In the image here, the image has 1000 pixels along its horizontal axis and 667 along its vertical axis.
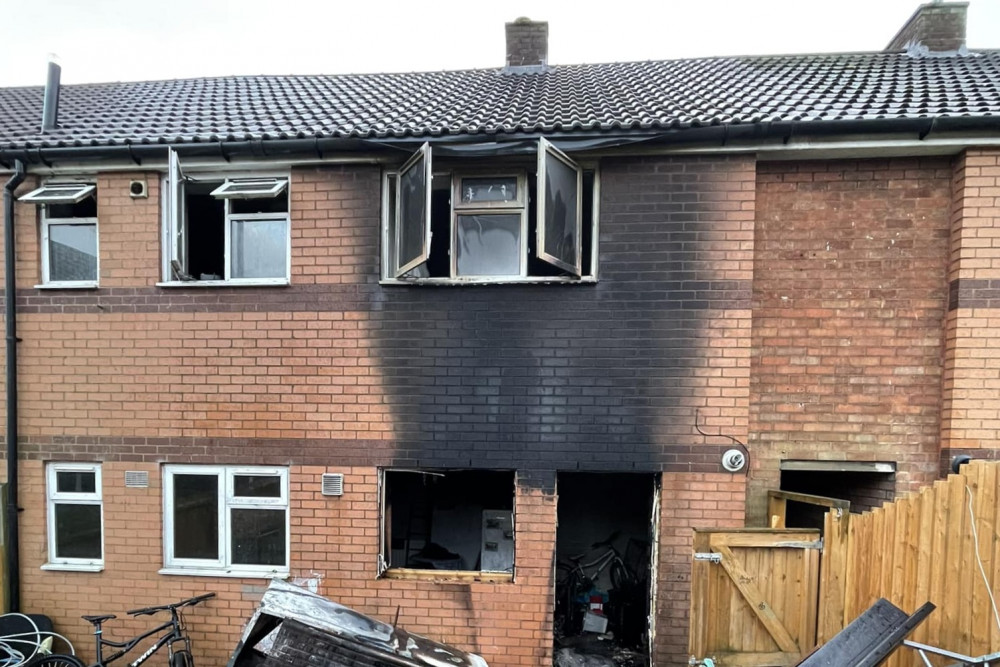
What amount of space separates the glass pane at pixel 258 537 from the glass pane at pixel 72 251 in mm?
3003

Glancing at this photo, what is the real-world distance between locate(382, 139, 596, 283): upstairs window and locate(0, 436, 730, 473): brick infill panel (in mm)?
1687

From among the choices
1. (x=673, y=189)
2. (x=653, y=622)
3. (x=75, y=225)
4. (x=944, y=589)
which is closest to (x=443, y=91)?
(x=673, y=189)

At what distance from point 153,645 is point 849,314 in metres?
7.35

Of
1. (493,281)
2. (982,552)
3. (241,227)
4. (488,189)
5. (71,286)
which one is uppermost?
(488,189)

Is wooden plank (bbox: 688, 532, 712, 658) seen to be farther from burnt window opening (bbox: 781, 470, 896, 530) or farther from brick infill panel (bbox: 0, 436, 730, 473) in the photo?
burnt window opening (bbox: 781, 470, 896, 530)

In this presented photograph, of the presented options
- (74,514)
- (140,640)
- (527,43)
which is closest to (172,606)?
(140,640)

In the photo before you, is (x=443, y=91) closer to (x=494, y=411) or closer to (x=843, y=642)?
(x=494, y=411)

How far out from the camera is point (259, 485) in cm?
457

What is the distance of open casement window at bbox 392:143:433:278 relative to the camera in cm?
411

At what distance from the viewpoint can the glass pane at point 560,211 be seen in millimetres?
4070

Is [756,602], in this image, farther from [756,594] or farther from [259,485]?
[259,485]

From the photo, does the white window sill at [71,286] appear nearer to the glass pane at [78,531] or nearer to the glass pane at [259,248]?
the glass pane at [259,248]

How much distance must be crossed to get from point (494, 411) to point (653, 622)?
8.12 ft

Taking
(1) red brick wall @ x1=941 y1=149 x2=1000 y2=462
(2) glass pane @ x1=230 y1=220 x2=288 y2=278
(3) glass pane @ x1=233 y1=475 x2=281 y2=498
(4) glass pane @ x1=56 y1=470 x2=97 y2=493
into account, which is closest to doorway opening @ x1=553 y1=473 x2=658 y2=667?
(1) red brick wall @ x1=941 y1=149 x2=1000 y2=462
